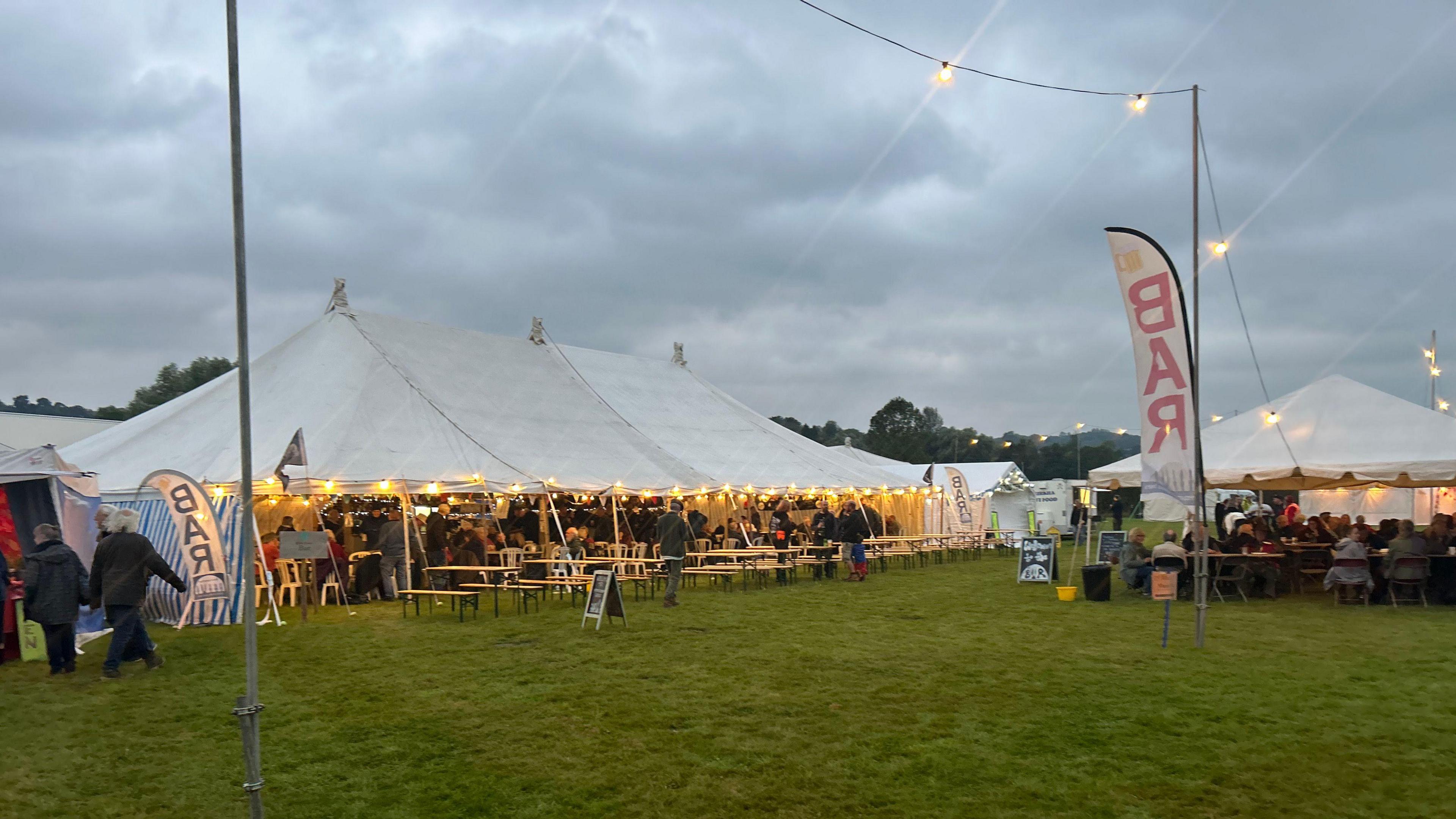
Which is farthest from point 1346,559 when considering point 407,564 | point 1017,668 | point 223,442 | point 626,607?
point 223,442

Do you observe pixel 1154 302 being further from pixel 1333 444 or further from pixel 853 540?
pixel 853 540

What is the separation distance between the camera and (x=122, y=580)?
26.9ft

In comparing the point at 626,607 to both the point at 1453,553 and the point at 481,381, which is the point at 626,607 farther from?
the point at 1453,553

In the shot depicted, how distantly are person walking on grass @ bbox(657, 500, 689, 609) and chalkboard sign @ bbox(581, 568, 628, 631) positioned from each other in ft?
5.38

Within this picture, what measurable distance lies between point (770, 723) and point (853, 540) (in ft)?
35.4

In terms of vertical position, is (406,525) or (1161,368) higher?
(1161,368)

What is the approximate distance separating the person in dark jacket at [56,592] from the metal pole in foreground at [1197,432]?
916cm

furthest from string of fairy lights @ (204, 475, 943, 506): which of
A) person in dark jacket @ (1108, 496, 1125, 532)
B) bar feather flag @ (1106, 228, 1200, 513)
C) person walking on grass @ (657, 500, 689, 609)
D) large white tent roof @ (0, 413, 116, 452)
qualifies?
large white tent roof @ (0, 413, 116, 452)

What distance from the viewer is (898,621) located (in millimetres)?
11148

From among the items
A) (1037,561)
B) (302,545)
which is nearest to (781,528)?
(1037,561)

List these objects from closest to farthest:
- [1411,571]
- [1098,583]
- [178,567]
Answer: [178,567] < [1411,571] < [1098,583]

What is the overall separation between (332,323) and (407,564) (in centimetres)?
513

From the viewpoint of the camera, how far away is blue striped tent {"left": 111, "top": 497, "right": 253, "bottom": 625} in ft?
38.2

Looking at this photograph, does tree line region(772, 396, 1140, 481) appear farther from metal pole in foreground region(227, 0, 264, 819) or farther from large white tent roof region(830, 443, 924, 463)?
metal pole in foreground region(227, 0, 264, 819)
